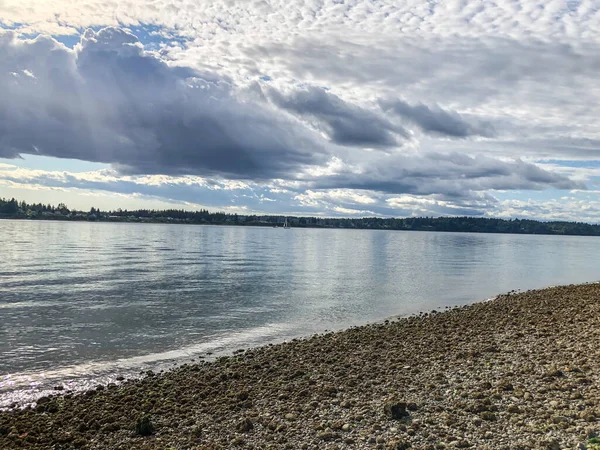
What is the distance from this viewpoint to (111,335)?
23.3 m

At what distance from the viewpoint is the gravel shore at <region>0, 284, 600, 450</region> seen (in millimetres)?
9477

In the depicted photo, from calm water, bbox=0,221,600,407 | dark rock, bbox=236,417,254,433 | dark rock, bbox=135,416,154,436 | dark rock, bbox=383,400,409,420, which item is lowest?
calm water, bbox=0,221,600,407

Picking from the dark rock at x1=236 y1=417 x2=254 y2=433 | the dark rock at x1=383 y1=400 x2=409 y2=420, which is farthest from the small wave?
the dark rock at x1=383 y1=400 x2=409 y2=420

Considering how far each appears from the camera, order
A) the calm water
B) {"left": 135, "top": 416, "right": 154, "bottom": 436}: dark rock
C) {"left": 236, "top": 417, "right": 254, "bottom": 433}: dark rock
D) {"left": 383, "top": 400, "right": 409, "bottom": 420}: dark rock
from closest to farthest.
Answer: {"left": 383, "top": 400, "right": 409, "bottom": 420}: dark rock, {"left": 236, "top": 417, "right": 254, "bottom": 433}: dark rock, {"left": 135, "top": 416, "right": 154, "bottom": 436}: dark rock, the calm water

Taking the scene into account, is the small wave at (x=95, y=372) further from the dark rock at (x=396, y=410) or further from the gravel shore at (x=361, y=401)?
the dark rock at (x=396, y=410)

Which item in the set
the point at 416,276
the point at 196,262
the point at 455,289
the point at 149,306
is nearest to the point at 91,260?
the point at 196,262

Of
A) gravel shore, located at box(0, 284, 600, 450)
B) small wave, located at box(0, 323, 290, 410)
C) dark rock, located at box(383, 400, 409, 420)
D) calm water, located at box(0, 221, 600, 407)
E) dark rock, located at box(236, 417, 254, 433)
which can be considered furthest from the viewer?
calm water, located at box(0, 221, 600, 407)

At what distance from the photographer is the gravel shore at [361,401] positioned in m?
9.48

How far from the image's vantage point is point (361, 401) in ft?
38.7

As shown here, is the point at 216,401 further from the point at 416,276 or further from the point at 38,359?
the point at 416,276

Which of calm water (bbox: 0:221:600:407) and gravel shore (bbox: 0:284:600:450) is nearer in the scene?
gravel shore (bbox: 0:284:600:450)

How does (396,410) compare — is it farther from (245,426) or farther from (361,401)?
(245,426)

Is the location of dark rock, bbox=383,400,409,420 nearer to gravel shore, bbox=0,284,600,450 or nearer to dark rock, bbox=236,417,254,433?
gravel shore, bbox=0,284,600,450

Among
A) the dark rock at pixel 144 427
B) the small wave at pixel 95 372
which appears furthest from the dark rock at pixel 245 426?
the small wave at pixel 95 372
